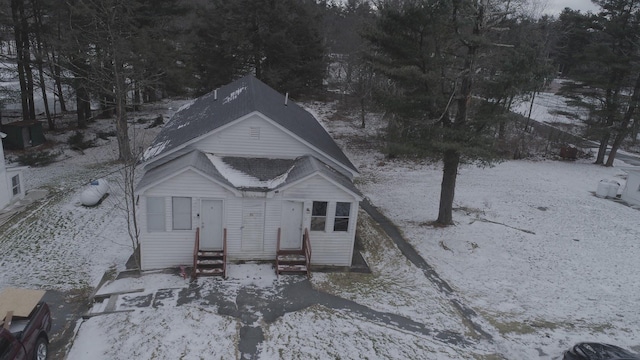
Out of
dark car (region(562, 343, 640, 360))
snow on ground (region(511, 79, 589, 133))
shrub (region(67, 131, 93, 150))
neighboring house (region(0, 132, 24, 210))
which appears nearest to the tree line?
shrub (region(67, 131, 93, 150))

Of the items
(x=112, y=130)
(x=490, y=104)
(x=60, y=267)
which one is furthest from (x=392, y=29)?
(x=112, y=130)

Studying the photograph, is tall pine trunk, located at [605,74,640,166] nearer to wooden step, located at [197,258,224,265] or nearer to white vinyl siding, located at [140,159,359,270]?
white vinyl siding, located at [140,159,359,270]

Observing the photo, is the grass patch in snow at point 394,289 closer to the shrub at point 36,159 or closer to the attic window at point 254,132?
the attic window at point 254,132

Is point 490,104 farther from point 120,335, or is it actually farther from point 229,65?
point 229,65

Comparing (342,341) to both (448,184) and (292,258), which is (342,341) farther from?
(448,184)

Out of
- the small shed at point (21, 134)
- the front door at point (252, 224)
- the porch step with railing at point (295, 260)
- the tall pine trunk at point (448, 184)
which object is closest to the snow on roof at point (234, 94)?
the front door at point (252, 224)
